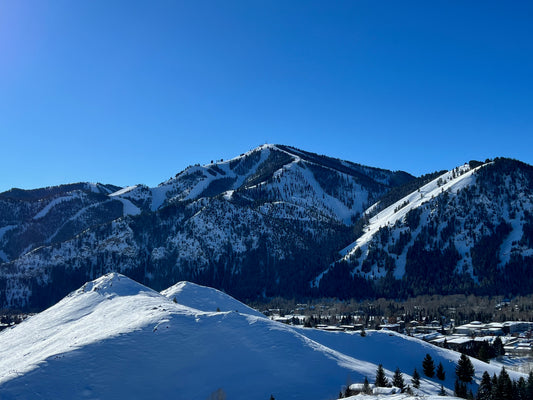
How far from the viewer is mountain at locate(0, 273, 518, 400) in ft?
207

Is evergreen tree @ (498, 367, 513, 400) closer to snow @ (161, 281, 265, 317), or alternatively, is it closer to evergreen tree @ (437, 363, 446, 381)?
evergreen tree @ (437, 363, 446, 381)

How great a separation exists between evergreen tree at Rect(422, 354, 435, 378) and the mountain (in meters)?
3.69

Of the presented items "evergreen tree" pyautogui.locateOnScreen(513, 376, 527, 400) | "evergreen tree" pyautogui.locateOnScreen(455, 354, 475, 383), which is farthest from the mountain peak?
"evergreen tree" pyautogui.locateOnScreen(513, 376, 527, 400)

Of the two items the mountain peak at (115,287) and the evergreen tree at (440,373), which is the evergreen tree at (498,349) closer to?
the evergreen tree at (440,373)

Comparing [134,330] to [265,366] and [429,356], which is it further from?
[429,356]

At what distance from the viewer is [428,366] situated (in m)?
96.5

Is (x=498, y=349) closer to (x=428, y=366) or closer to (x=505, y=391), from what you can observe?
(x=428, y=366)

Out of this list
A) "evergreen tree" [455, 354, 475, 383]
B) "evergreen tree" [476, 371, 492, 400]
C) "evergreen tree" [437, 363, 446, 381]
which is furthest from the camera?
"evergreen tree" [437, 363, 446, 381]

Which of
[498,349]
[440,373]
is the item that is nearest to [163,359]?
[440,373]

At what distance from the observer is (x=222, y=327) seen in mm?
78875

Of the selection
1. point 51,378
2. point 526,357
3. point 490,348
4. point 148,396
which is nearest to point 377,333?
point 490,348

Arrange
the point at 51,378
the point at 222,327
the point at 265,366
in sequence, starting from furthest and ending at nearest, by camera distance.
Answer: the point at 222,327 → the point at 265,366 → the point at 51,378

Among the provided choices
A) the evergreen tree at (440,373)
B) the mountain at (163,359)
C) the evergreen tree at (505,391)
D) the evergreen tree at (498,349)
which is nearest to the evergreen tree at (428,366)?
the evergreen tree at (440,373)

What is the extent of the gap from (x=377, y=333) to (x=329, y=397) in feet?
162
